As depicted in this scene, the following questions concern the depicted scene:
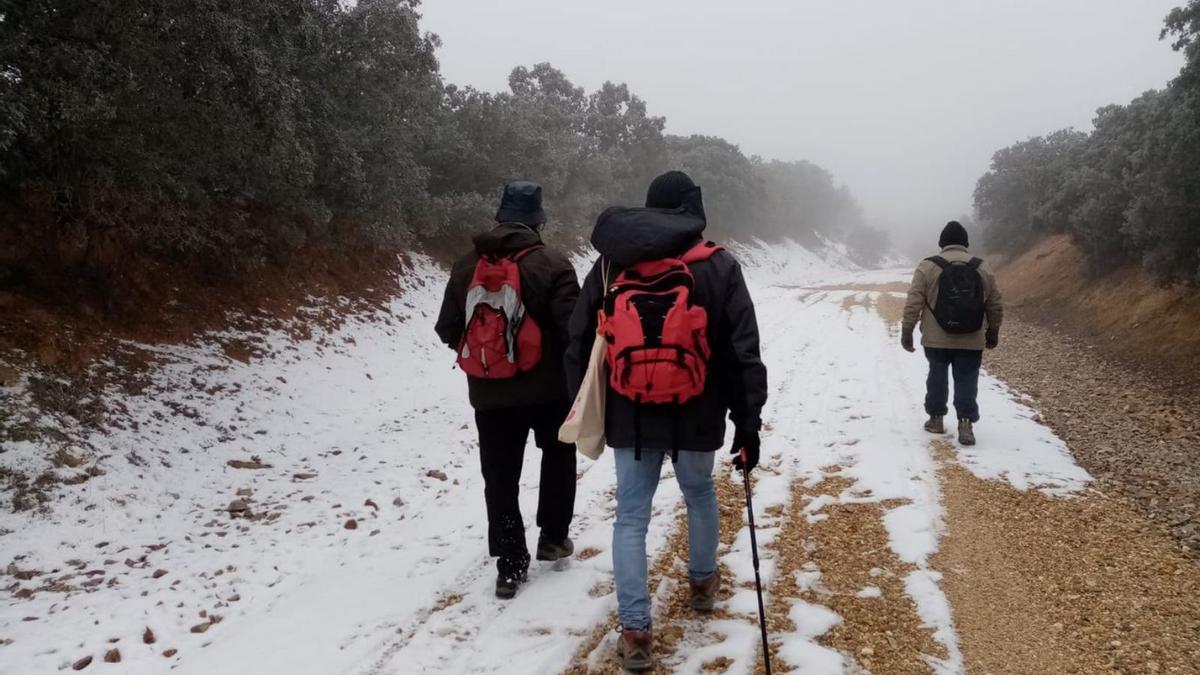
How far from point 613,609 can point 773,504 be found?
182 centimetres

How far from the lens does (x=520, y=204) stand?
378 cm

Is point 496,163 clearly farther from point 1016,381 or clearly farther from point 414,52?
point 1016,381

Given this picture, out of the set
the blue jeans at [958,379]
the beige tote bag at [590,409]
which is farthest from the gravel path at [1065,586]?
the beige tote bag at [590,409]

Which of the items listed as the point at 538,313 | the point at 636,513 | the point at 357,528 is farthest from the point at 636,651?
the point at 357,528

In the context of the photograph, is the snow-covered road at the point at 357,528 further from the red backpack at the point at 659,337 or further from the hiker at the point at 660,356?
the red backpack at the point at 659,337

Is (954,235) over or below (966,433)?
over

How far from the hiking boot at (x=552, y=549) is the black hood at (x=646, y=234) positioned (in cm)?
186

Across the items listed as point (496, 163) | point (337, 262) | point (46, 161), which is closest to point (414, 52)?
point (337, 262)

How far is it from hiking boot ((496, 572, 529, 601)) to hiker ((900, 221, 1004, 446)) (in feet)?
14.1

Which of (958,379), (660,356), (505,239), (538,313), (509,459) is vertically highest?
(505,239)

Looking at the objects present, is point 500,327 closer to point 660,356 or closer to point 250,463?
point 660,356

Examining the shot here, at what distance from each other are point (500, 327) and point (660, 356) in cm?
107

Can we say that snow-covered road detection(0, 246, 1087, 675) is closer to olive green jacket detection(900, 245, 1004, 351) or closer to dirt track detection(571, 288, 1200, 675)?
dirt track detection(571, 288, 1200, 675)

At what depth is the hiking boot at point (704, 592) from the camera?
350 centimetres
